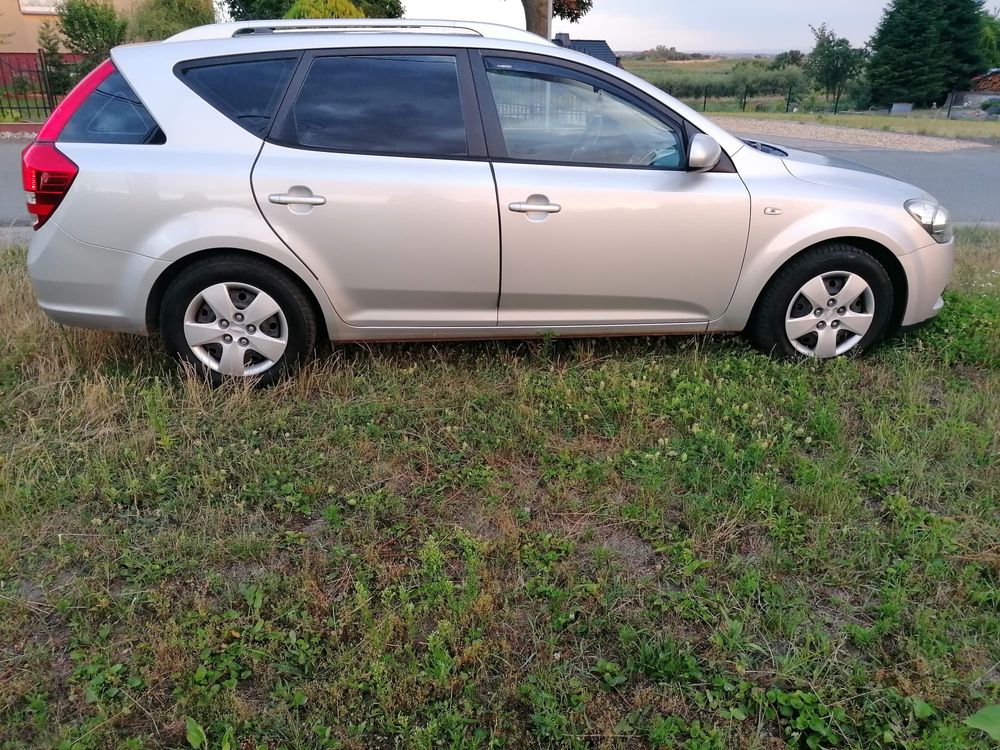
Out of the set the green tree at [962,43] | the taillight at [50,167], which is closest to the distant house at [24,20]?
the taillight at [50,167]

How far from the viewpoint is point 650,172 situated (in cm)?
371

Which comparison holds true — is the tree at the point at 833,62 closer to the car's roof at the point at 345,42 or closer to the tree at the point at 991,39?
the tree at the point at 991,39

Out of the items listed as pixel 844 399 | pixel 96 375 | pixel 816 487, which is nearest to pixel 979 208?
pixel 844 399

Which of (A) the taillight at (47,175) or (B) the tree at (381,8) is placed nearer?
(A) the taillight at (47,175)

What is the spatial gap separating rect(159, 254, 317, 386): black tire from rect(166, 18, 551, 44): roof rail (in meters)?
1.21

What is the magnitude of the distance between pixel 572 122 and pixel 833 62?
1903 inches

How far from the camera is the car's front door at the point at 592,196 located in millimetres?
3631

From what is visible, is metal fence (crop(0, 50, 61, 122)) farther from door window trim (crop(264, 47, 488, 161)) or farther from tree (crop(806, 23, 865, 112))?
tree (crop(806, 23, 865, 112))

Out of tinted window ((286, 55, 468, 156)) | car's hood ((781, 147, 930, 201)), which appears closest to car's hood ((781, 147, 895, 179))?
car's hood ((781, 147, 930, 201))

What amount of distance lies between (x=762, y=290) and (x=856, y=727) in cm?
246

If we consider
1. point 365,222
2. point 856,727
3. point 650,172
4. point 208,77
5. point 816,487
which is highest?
point 208,77

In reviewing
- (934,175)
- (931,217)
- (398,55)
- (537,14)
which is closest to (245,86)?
(398,55)

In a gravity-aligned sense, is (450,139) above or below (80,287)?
above

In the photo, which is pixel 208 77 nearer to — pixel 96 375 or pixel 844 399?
pixel 96 375
